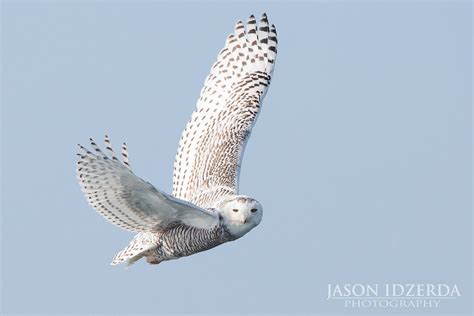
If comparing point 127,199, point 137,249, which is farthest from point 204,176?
point 127,199

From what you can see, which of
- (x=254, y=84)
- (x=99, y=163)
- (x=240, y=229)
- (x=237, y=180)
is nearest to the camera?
(x=99, y=163)

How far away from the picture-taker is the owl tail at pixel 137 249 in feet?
45.1

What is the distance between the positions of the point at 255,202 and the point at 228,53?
293 centimetres

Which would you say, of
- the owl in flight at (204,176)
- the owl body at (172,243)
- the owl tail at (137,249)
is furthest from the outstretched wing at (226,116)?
the owl tail at (137,249)

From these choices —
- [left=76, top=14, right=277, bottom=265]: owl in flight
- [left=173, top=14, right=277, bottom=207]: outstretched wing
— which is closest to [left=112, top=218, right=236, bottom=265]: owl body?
[left=76, top=14, right=277, bottom=265]: owl in flight

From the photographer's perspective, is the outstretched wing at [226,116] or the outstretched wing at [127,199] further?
the outstretched wing at [226,116]

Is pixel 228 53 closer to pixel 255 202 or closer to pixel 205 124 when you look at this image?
pixel 205 124

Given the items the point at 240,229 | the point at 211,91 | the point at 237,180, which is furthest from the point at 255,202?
the point at 211,91

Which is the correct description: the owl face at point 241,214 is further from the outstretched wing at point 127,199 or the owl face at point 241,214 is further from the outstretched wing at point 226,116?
the outstretched wing at point 226,116

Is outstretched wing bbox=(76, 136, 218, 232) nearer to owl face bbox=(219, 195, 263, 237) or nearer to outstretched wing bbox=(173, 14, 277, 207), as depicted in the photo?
owl face bbox=(219, 195, 263, 237)

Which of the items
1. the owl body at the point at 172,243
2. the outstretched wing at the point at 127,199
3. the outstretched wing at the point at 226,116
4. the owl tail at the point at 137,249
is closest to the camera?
the outstretched wing at the point at 127,199

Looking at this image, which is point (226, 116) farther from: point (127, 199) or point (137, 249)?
point (127, 199)

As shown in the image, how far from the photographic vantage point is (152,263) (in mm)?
13969

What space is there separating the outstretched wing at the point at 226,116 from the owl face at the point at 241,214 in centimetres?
65
